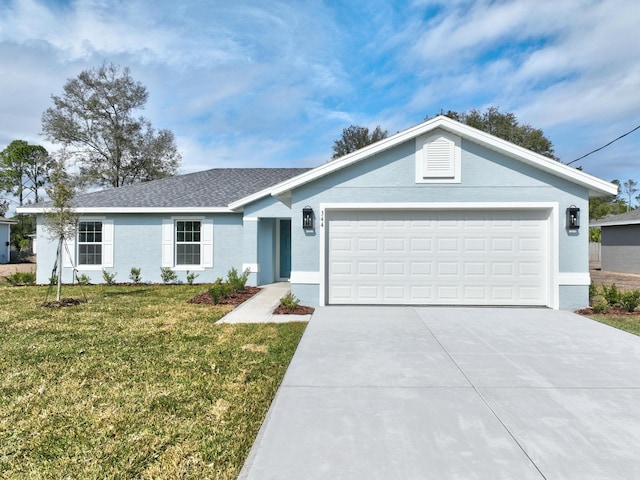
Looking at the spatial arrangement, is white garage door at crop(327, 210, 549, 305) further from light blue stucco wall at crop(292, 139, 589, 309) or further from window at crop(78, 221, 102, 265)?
window at crop(78, 221, 102, 265)

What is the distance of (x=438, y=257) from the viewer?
8.78m

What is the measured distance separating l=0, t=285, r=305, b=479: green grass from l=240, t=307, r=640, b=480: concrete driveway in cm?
40

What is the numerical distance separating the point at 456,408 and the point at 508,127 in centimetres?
3834

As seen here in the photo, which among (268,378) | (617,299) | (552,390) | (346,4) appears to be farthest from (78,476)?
(346,4)

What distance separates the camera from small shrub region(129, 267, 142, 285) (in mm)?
13203

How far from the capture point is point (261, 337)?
20.2 ft

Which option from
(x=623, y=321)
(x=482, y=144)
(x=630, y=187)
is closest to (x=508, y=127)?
(x=482, y=144)

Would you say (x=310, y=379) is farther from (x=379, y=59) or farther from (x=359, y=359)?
(x=379, y=59)

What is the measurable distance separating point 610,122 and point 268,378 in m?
22.5

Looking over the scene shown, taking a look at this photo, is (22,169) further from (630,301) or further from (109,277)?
(630,301)

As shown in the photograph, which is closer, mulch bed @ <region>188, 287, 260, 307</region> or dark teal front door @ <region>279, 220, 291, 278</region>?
mulch bed @ <region>188, 287, 260, 307</region>

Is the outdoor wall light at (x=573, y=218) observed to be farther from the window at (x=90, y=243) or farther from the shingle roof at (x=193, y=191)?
the window at (x=90, y=243)

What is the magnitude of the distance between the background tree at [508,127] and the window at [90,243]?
31.9 m


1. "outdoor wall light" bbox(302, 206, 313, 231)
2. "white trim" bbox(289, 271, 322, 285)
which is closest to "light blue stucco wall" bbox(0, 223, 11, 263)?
"white trim" bbox(289, 271, 322, 285)
